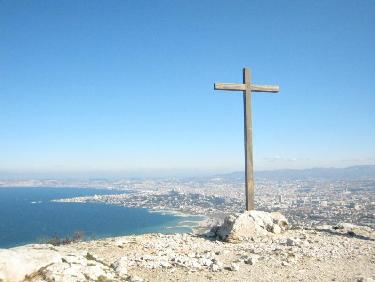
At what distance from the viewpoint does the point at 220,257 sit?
903 centimetres

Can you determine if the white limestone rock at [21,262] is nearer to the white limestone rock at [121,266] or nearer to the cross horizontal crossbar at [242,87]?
the white limestone rock at [121,266]

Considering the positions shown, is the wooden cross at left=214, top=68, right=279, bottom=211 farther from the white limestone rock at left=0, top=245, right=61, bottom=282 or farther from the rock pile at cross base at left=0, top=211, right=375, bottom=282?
the white limestone rock at left=0, top=245, right=61, bottom=282

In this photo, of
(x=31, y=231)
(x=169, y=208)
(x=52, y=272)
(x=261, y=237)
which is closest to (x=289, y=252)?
(x=261, y=237)

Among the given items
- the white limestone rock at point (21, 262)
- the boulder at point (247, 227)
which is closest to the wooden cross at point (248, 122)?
the boulder at point (247, 227)

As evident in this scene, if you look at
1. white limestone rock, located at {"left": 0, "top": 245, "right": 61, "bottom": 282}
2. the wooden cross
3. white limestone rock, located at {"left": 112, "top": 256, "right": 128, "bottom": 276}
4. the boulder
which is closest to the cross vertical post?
the wooden cross

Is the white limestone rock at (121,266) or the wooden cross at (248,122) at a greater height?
the wooden cross at (248,122)

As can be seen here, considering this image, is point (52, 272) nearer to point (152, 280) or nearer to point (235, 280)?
point (152, 280)

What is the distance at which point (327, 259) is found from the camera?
8797mm

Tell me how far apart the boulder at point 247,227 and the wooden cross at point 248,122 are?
0.77 meters

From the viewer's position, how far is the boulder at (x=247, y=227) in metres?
11.1

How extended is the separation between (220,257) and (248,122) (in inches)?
205

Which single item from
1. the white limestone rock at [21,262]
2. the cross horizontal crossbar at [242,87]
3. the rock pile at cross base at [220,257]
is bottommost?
the rock pile at cross base at [220,257]

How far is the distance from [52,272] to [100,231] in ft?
247

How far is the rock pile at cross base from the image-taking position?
21.7 feet
